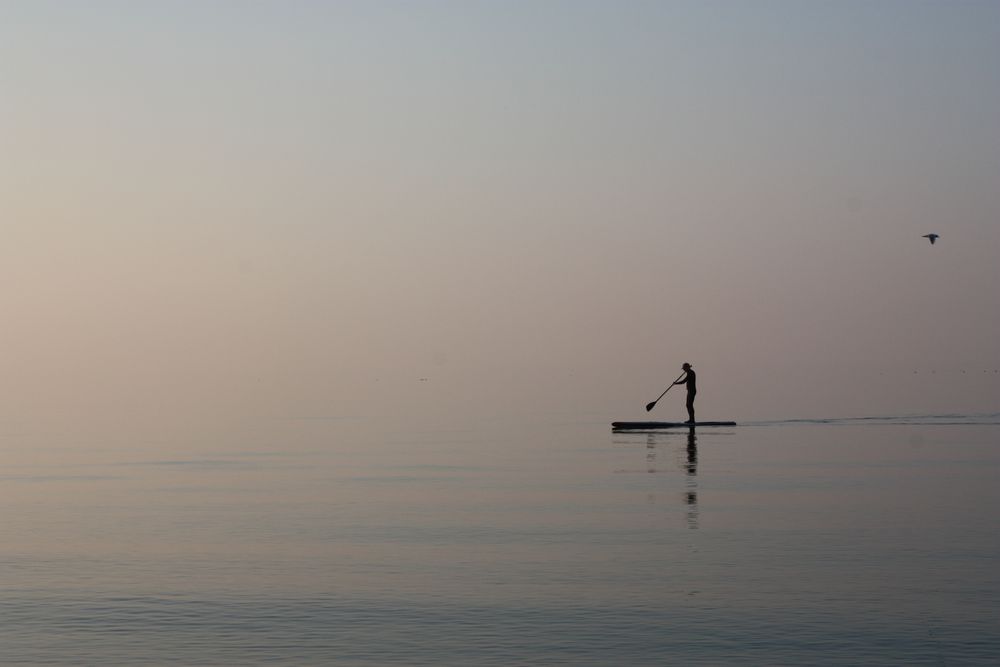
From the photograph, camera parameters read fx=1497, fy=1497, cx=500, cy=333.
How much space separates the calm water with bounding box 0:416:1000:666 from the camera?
18688 mm

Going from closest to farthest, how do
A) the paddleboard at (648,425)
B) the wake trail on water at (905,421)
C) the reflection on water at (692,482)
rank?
1. the reflection on water at (692,482)
2. the paddleboard at (648,425)
3. the wake trail on water at (905,421)

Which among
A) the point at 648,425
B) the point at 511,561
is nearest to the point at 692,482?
the point at 511,561

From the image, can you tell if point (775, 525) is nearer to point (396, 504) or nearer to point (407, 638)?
point (396, 504)

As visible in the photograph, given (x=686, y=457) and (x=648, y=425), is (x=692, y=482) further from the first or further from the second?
(x=648, y=425)

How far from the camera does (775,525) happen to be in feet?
94.7

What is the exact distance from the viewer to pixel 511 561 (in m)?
24.9

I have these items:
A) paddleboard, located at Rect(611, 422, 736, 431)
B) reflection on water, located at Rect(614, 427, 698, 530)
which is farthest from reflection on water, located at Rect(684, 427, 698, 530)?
paddleboard, located at Rect(611, 422, 736, 431)

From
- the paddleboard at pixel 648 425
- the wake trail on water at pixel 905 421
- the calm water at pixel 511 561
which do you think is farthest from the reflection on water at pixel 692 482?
the wake trail on water at pixel 905 421

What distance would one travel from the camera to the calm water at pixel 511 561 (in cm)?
1869

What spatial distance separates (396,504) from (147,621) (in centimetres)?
1366

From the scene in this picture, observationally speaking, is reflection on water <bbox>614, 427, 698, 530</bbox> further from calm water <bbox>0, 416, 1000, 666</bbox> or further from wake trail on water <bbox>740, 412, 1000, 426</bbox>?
wake trail on water <bbox>740, 412, 1000, 426</bbox>

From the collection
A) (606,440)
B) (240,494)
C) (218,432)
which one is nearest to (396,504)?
(240,494)

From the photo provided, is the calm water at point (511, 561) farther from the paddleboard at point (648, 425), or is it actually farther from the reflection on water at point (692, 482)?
the paddleboard at point (648, 425)

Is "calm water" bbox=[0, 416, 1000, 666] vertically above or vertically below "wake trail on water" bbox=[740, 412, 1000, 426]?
below
